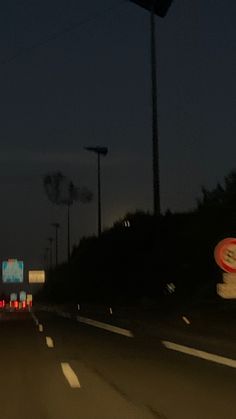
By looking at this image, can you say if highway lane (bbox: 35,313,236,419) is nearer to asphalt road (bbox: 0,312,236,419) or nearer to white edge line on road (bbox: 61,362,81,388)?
asphalt road (bbox: 0,312,236,419)

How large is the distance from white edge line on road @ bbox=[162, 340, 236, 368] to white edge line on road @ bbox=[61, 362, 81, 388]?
3.57 metres

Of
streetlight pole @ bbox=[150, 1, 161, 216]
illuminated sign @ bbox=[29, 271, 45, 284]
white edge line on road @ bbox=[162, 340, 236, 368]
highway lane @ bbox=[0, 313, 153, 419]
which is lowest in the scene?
highway lane @ bbox=[0, 313, 153, 419]

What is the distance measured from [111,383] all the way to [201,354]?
268 inches

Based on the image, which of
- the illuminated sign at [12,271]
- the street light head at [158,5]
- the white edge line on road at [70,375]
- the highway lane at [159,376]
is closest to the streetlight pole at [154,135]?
the street light head at [158,5]

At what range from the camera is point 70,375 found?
1708 cm

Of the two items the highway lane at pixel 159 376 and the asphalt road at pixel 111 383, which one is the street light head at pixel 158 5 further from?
the asphalt road at pixel 111 383

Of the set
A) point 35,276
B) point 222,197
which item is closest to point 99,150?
point 222,197

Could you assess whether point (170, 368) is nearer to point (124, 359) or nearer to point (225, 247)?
point (124, 359)

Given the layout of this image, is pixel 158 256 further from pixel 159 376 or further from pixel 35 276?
pixel 35 276

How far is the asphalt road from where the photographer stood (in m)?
12.1

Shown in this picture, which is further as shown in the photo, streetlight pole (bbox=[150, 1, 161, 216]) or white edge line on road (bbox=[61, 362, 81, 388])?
streetlight pole (bbox=[150, 1, 161, 216])

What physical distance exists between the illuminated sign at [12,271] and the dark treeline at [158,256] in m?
7.17

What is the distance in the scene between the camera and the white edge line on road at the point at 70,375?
15.5 metres

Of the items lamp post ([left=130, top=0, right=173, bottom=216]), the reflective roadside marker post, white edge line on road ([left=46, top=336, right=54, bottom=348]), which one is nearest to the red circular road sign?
the reflective roadside marker post
